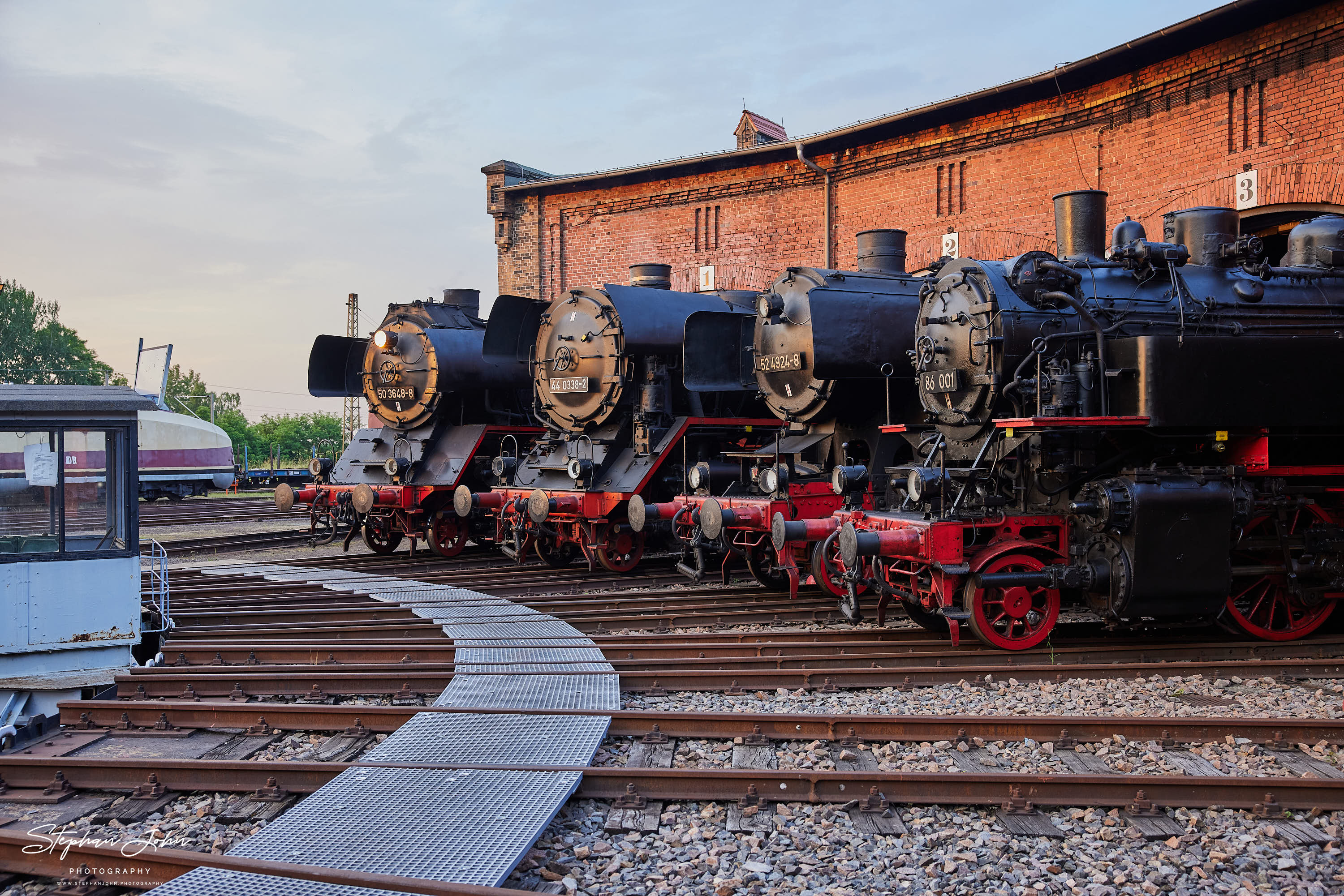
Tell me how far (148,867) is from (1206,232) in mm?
7978

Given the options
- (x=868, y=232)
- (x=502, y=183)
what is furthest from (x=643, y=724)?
(x=502, y=183)

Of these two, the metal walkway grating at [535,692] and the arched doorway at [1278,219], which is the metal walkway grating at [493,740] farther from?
the arched doorway at [1278,219]

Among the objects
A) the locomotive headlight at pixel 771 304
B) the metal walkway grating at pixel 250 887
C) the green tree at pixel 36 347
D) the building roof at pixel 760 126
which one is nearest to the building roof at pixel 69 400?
the metal walkway grating at pixel 250 887

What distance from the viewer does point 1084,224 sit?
24.4 ft

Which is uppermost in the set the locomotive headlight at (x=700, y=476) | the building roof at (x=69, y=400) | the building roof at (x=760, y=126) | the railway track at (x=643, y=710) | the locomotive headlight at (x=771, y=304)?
the building roof at (x=760, y=126)

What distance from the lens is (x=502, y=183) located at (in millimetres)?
21562

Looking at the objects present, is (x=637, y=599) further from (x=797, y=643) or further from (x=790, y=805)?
(x=790, y=805)

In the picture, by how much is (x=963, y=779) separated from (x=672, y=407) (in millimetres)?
6735

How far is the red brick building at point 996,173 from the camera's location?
10875 millimetres

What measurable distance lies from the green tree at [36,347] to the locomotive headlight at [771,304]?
42185 mm

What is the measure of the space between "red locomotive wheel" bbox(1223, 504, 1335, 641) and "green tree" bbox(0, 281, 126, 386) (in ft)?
152

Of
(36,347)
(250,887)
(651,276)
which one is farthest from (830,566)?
(36,347)

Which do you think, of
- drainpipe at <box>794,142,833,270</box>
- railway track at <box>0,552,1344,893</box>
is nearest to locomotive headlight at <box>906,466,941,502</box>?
railway track at <box>0,552,1344,893</box>

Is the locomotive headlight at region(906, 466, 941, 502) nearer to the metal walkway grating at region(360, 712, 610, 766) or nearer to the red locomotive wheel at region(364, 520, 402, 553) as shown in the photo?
the metal walkway grating at region(360, 712, 610, 766)
